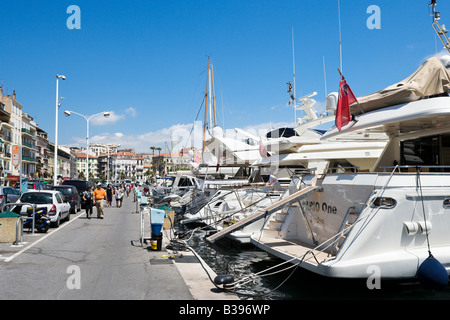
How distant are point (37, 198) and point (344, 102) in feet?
41.9

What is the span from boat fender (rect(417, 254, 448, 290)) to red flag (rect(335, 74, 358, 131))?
384 centimetres

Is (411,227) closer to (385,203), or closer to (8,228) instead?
(385,203)

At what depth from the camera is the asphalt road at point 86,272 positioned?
22.0 ft

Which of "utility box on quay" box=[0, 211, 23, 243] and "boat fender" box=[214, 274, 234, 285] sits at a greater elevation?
"utility box on quay" box=[0, 211, 23, 243]

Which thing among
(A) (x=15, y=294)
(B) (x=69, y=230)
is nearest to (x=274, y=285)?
(A) (x=15, y=294)

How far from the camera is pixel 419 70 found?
9.59 meters

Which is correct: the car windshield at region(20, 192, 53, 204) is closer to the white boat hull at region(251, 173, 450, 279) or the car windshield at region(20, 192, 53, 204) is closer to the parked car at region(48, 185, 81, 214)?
the parked car at region(48, 185, 81, 214)

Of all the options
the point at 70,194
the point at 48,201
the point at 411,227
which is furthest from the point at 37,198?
the point at 411,227

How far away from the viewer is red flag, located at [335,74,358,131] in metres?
9.20

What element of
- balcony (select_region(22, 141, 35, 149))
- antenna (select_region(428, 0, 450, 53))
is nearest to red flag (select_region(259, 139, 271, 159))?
antenna (select_region(428, 0, 450, 53))

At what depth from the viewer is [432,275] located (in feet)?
21.1

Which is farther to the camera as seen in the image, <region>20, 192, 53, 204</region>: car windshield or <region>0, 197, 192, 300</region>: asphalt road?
<region>20, 192, 53, 204</region>: car windshield

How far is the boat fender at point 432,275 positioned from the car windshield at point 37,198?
14174 millimetres
